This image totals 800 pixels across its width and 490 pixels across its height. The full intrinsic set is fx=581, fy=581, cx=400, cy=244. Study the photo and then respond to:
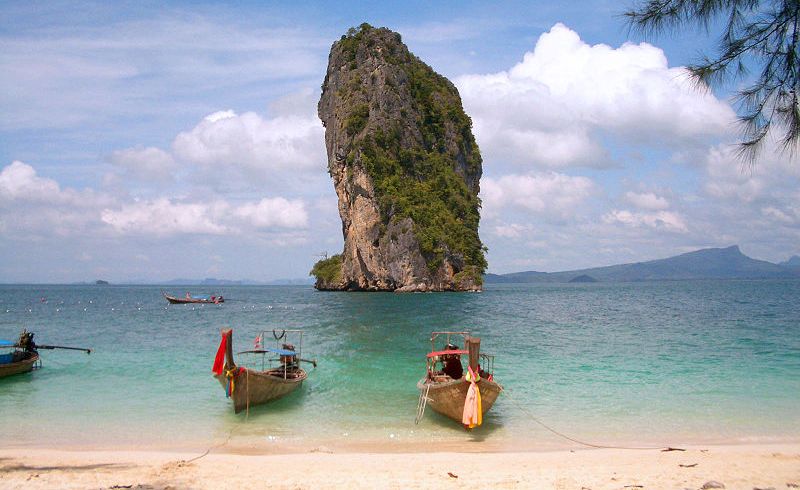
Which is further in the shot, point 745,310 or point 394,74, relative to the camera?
point 394,74

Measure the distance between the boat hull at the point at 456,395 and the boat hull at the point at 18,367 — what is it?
1350 centimetres

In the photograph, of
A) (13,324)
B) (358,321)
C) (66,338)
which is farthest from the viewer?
(13,324)

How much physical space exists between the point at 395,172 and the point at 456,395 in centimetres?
6735

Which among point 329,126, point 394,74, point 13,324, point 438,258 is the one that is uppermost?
point 394,74

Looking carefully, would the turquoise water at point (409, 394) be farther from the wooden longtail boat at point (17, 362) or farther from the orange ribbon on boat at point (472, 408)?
the wooden longtail boat at point (17, 362)

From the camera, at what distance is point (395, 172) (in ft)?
256

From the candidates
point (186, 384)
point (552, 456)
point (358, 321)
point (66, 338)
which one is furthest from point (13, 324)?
point (552, 456)

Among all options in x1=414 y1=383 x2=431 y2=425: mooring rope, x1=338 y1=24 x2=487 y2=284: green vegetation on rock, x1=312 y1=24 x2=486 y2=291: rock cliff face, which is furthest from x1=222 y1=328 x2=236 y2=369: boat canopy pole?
x1=338 y1=24 x2=487 y2=284: green vegetation on rock

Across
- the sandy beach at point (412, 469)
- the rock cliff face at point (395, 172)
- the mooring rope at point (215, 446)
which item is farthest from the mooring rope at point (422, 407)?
the rock cliff face at point (395, 172)

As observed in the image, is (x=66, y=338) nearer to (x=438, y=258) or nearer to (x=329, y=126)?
(x=438, y=258)

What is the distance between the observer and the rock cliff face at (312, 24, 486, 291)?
74062 mm

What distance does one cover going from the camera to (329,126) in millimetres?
86562

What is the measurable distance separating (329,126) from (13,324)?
5523 centimetres

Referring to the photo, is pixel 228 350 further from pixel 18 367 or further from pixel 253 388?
pixel 18 367
